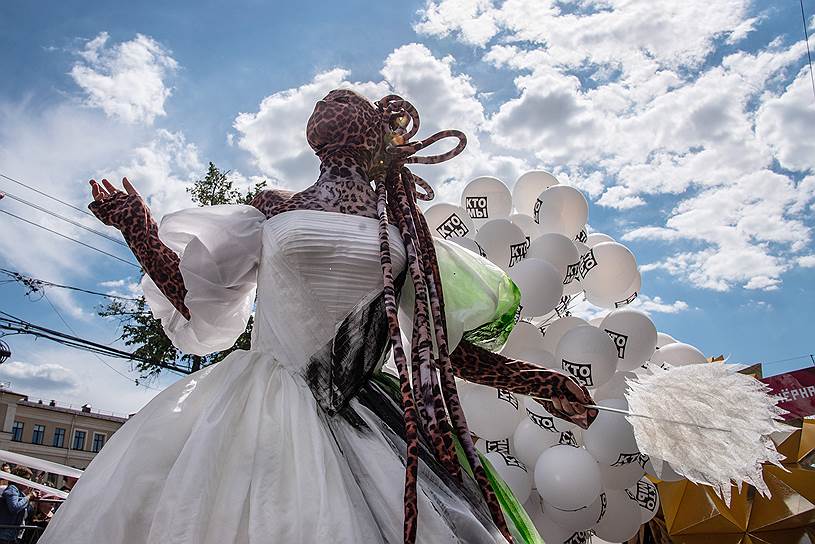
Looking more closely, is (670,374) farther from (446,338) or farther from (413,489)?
(413,489)

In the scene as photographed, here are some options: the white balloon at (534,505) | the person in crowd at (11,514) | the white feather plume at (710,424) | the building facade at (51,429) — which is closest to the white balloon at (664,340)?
the white balloon at (534,505)

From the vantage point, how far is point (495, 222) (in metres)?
4.24

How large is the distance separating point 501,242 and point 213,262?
9.37 feet

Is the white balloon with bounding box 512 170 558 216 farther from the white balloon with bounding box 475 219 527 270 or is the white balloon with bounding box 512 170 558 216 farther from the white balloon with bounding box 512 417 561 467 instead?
the white balloon with bounding box 512 417 561 467

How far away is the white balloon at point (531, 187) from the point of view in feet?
16.0

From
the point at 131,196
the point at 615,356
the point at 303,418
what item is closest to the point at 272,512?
the point at 303,418

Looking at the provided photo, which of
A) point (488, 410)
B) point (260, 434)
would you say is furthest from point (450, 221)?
point (260, 434)

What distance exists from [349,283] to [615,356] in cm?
269

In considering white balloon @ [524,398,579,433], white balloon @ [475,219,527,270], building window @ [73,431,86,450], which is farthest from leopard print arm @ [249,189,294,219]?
building window @ [73,431,86,450]

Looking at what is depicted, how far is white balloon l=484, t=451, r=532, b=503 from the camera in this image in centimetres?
382

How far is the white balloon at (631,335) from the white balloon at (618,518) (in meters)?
0.81

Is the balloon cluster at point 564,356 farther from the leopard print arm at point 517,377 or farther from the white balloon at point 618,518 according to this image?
the leopard print arm at point 517,377

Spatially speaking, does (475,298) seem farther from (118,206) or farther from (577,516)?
(577,516)

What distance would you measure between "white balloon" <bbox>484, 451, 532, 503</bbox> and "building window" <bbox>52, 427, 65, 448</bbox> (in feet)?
114
